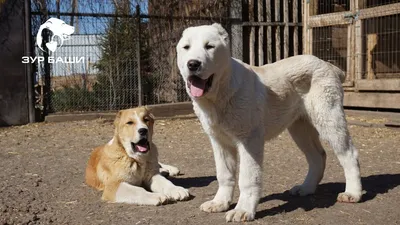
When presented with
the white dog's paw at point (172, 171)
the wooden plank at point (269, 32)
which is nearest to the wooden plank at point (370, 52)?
the wooden plank at point (269, 32)

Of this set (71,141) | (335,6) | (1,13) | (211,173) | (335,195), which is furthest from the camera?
(335,6)

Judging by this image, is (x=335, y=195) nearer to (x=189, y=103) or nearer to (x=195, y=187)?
(x=195, y=187)

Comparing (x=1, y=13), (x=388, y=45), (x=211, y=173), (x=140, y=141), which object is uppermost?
(x=1, y=13)

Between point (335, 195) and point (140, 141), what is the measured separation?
1.98 meters

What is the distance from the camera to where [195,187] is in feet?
16.7

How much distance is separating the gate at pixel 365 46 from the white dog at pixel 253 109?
18.6 feet

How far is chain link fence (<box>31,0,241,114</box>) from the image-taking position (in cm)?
1052

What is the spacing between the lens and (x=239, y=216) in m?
3.66

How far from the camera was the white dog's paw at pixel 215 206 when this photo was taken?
158 inches

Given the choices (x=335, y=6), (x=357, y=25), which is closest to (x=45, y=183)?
(x=357, y=25)

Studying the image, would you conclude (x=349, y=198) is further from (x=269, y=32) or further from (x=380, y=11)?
(x=269, y=32)

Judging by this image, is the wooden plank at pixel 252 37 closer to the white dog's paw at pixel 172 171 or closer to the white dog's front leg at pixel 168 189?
the white dog's paw at pixel 172 171

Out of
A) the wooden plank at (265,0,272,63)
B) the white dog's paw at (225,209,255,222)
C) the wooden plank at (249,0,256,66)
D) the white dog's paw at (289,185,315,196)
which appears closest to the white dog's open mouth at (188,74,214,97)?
the white dog's paw at (225,209,255,222)

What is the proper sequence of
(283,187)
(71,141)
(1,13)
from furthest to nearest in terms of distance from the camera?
1. (1,13)
2. (71,141)
3. (283,187)
